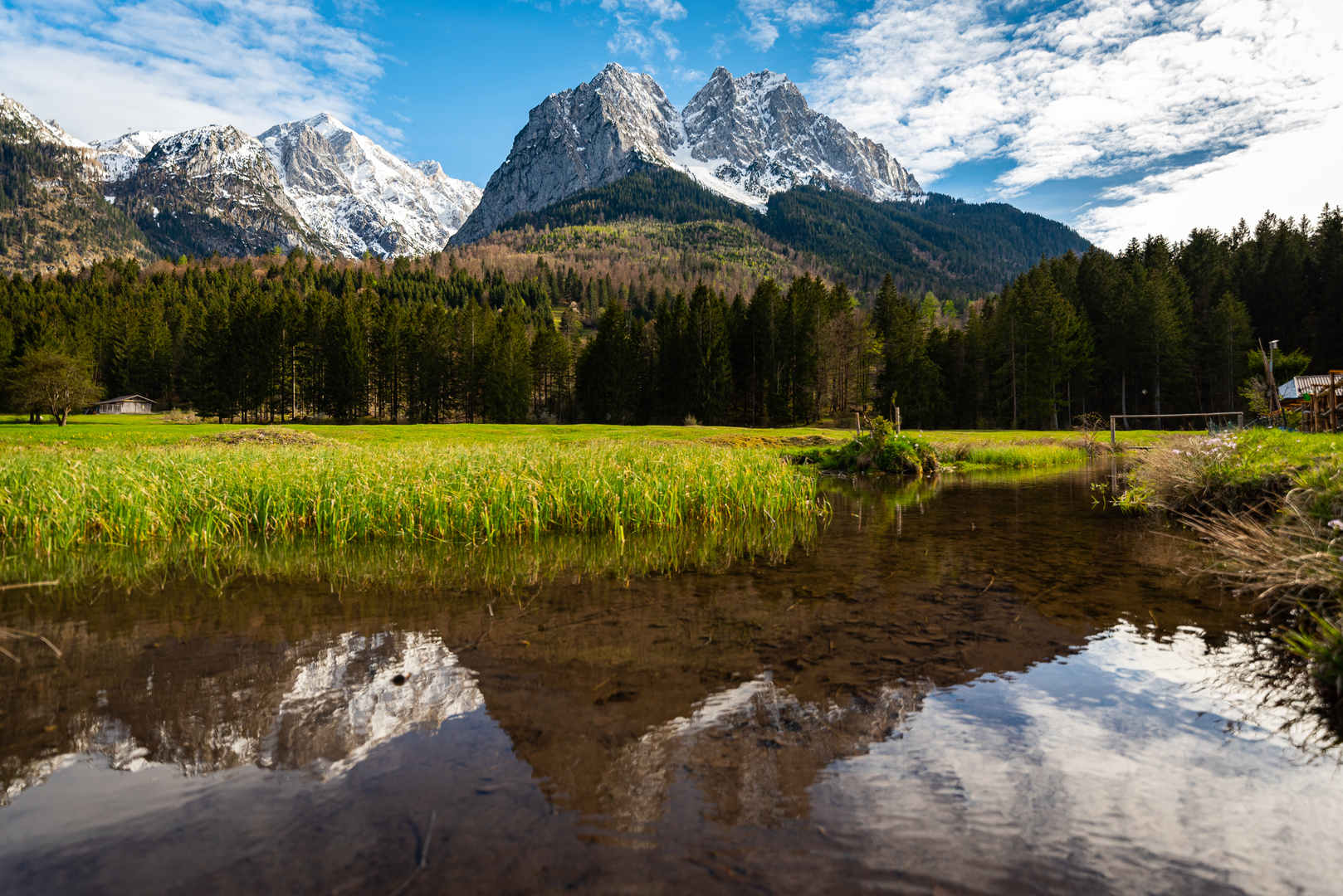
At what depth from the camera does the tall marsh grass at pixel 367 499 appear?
9320 millimetres

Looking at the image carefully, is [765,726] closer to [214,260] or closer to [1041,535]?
[1041,535]

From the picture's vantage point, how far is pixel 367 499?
9.76m

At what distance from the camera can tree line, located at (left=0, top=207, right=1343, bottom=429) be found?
189 ft

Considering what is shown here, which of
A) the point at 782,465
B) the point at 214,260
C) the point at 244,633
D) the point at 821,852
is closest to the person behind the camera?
the point at 821,852

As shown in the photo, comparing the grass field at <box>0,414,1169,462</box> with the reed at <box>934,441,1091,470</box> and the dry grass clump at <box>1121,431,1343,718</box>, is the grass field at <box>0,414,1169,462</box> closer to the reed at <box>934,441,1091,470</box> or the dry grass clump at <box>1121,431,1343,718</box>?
the reed at <box>934,441,1091,470</box>

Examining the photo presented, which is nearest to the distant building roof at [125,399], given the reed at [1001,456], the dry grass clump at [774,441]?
the dry grass clump at [774,441]

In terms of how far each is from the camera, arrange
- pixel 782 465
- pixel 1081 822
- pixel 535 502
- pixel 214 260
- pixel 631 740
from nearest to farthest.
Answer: pixel 1081 822
pixel 631 740
pixel 535 502
pixel 782 465
pixel 214 260

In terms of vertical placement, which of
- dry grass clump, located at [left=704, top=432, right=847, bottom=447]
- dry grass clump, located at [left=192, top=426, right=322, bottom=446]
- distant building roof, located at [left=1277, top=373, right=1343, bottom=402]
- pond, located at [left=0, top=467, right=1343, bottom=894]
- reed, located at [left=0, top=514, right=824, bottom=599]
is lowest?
pond, located at [left=0, top=467, right=1343, bottom=894]

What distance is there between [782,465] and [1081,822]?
1132 cm

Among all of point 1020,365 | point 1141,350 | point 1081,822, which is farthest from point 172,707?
point 1141,350

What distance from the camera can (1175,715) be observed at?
3857 millimetres

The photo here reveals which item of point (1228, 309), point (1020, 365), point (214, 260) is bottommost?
point (1020, 365)

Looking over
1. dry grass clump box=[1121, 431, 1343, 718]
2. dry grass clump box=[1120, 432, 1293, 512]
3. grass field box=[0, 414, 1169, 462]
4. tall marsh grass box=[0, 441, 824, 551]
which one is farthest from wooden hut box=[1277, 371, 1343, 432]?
tall marsh grass box=[0, 441, 824, 551]

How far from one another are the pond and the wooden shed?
95.1 m
